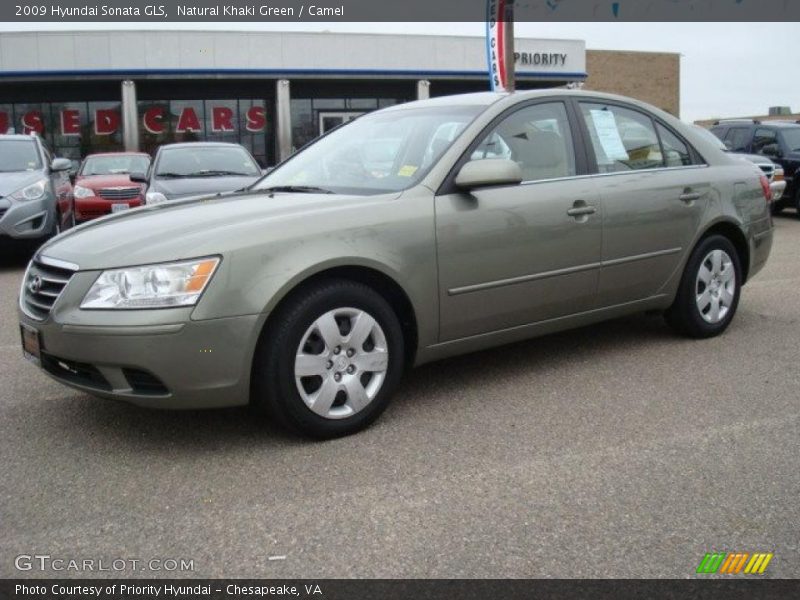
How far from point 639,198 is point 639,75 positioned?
3701cm

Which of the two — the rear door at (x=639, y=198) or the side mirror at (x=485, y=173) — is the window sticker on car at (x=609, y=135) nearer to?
the rear door at (x=639, y=198)

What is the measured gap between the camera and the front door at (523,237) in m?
4.10

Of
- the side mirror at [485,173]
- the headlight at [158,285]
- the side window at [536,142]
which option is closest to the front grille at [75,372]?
the headlight at [158,285]

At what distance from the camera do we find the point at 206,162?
1071 cm

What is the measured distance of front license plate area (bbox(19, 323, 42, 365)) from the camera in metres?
3.64

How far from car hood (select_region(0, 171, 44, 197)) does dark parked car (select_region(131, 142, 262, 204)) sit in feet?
4.29

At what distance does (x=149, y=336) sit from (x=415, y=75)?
27337 millimetres

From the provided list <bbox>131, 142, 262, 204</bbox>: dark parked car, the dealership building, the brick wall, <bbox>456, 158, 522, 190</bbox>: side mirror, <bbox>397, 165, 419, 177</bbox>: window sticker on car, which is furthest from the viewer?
the brick wall

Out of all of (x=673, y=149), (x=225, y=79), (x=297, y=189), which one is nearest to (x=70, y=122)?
(x=225, y=79)

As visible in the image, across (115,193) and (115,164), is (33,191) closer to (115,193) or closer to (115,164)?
(115,193)

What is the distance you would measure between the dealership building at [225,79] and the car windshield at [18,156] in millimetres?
17383

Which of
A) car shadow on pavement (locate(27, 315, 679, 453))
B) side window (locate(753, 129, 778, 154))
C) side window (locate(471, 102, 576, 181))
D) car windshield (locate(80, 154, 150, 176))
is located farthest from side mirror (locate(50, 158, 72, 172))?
side window (locate(753, 129, 778, 154))
